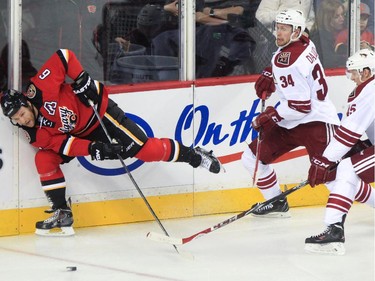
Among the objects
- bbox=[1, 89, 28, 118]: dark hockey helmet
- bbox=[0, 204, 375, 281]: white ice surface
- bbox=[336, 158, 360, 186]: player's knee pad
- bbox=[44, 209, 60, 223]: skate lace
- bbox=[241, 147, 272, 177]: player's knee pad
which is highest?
bbox=[1, 89, 28, 118]: dark hockey helmet

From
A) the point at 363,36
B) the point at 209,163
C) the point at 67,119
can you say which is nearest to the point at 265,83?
the point at 209,163

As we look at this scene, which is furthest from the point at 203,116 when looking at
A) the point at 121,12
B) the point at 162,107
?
the point at 121,12

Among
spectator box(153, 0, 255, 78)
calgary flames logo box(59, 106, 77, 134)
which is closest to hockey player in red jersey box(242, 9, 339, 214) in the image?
spectator box(153, 0, 255, 78)

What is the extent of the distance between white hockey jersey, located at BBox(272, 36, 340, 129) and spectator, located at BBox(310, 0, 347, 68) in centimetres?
91

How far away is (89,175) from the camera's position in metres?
6.15

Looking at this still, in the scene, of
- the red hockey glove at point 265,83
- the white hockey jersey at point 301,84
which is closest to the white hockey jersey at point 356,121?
the white hockey jersey at point 301,84

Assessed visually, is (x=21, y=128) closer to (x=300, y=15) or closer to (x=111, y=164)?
(x=111, y=164)

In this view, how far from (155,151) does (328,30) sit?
1.46m

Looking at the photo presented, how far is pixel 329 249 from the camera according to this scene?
18.6ft

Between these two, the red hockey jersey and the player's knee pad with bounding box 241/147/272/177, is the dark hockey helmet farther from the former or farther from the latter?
the player's knee pad with bounding box 241/147/272/177

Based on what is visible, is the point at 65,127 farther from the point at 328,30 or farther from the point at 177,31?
the point at 328,30

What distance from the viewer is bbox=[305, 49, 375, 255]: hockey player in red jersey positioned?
18.4 ft

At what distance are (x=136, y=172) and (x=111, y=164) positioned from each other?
5.9 inches

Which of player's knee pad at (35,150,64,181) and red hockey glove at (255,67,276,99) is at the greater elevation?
red hockey glove at (255,67,276,99)
